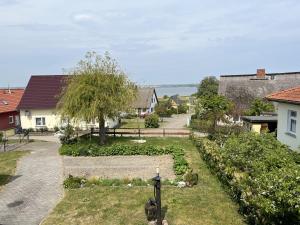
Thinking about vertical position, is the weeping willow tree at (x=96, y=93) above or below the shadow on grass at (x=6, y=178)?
above

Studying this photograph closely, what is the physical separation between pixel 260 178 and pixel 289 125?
11116mm

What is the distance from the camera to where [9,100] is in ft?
145

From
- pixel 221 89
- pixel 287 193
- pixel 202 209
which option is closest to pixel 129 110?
pixel 202 209

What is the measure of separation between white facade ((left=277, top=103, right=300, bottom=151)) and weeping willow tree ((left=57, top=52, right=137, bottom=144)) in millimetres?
11550

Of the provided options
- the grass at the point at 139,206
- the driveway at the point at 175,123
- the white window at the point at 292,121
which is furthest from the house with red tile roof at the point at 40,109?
the grass at the point at 139,206

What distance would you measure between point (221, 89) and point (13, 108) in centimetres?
2973

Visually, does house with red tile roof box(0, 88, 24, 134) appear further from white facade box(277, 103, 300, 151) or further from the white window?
the white window

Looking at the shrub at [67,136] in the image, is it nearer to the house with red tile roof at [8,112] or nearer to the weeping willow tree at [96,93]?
the weeping willow tree at [96,93]

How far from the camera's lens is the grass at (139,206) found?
40.2 feet

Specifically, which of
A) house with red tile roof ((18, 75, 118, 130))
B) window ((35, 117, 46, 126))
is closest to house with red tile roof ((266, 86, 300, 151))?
house with red tile roof ((18, 75, 118, 130))

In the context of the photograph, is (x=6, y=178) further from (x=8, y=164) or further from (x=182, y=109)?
(x=182, y=109)

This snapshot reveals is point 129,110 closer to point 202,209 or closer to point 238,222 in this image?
point 202,209

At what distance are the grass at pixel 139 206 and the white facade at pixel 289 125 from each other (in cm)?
554

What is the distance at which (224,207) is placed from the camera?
13.2 m
